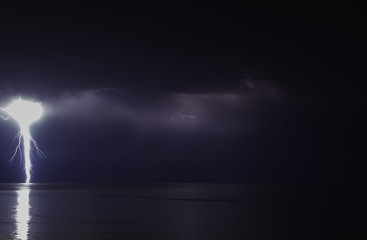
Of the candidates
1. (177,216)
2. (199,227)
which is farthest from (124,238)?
(177,216)

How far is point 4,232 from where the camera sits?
112 feet

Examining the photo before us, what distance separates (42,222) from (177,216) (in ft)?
40.0

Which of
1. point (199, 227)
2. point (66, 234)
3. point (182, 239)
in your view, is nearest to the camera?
point (182, 239)

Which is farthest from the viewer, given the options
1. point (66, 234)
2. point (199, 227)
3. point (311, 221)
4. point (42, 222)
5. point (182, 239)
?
point (311, 221)

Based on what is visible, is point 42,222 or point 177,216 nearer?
point 42,222

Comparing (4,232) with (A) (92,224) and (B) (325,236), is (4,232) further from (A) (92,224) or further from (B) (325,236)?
(B) (325,236)

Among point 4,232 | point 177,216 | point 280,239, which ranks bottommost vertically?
point 280,239

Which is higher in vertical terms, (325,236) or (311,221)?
(311,221)

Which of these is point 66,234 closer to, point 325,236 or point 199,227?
point 199,227

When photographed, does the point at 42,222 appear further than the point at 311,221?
No

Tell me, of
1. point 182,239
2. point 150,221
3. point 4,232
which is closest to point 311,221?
point 150,221

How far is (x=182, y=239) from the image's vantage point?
102 ft

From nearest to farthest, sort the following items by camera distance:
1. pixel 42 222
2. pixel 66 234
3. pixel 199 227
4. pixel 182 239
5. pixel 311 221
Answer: pixel 182 239
pixel 66 234
pixel 199 227
pixel 42 222
pixel 311 221

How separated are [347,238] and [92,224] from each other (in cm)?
1832
